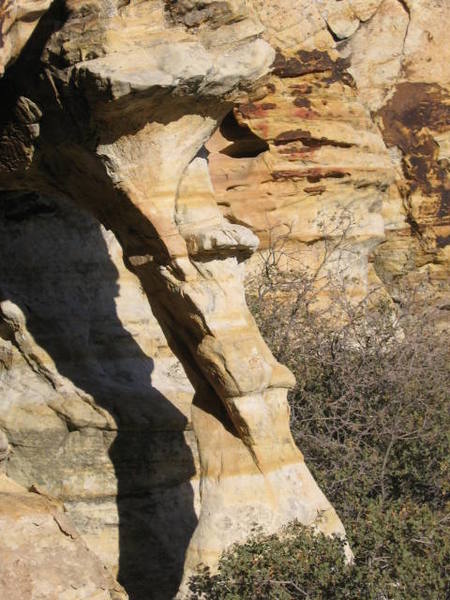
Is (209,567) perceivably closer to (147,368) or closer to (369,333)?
(147,368)

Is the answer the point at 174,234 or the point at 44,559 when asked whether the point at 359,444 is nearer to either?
the point at 174,234

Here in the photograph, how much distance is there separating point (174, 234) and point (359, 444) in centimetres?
273

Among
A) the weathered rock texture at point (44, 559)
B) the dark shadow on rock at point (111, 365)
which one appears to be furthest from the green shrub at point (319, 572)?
the dark shadow on rock at point (111, 365)

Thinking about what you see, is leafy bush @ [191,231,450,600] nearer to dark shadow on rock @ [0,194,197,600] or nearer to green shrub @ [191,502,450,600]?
green shrub @ [191,502,450,600]

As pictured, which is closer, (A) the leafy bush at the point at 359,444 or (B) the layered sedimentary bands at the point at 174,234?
(B) the layered sedimentary bands at the point at 174,234

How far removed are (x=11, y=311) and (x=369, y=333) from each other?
2667 millimetres

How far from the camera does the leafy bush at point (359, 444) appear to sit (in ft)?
20.7

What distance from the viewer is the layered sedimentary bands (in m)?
6.20

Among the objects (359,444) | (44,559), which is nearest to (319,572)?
(44,559)

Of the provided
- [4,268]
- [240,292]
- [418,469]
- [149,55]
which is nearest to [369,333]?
[418,469]

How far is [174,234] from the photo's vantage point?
253 inches

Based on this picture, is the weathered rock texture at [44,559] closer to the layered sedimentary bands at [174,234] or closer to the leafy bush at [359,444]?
the layered sedimentary bands at [174,234]

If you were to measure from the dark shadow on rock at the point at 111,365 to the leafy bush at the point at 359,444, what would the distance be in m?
0.86

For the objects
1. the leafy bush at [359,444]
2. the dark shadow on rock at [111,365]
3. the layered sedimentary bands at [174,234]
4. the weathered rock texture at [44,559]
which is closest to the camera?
the weathered rock texture at [44,559]
